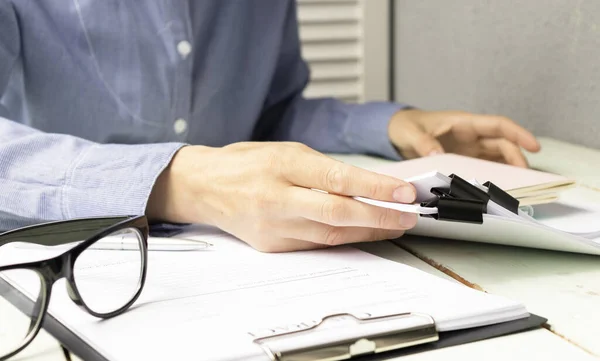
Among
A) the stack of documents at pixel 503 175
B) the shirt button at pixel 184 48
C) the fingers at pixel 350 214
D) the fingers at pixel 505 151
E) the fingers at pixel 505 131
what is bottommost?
the fingers at pixel 505 151

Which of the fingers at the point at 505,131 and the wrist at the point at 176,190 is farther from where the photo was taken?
the fingers at the point at 505,131

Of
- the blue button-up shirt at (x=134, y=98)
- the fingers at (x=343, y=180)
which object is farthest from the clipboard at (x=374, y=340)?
the blue button-up shirt at (x=134, y=98)

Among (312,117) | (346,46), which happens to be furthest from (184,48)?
(346,46)

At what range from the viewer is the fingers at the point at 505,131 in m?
0.94

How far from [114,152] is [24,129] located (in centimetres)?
10

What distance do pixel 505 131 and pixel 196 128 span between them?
1.36 feet

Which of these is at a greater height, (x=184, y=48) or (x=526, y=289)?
(x=184, y=48)

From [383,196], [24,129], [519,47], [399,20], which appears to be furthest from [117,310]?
[399,20]

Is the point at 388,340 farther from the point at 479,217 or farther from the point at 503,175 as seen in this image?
the point at 503,175

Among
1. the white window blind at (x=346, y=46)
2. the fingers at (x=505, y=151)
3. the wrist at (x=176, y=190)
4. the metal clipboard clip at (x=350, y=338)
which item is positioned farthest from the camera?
the white window blind at (x=346, y=46)

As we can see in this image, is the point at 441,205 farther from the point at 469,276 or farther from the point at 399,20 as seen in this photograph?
the point at 399,20

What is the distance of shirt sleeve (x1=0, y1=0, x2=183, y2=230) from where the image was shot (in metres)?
0.68

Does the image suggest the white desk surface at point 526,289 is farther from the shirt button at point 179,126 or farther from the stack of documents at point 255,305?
the shirt button at point 179,126

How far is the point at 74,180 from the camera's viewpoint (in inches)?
27.3
